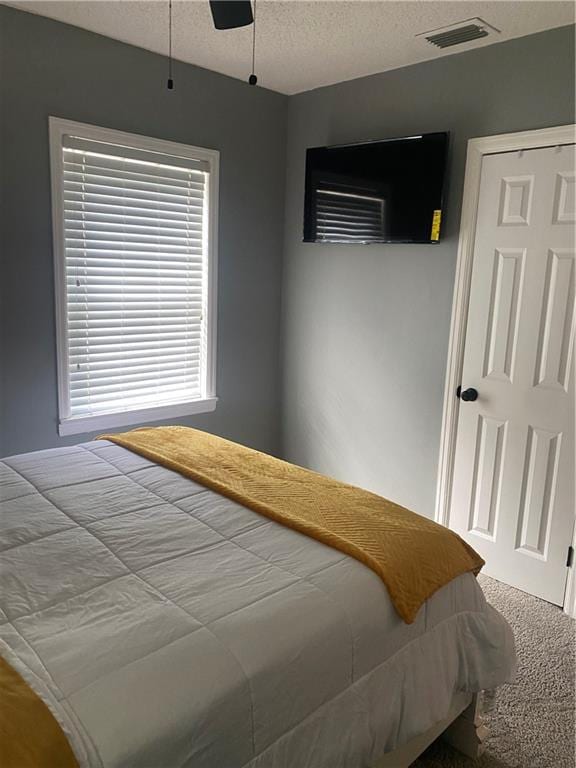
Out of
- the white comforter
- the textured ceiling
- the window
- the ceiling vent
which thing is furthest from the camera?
the window

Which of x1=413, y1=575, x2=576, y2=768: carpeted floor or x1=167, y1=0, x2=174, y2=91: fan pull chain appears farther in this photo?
x1=167, y1=0, x2=174, y2=91: fan pull chain

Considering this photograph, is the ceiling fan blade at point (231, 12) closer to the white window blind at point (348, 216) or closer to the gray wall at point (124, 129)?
the gray wall at point (124, 129)

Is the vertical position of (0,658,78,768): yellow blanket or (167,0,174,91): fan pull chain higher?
(167,0,174,91): fan pull chain

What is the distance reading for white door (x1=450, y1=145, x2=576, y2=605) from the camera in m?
2.72

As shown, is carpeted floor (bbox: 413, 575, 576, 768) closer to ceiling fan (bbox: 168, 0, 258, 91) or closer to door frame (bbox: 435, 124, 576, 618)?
door frame (bbox: 435, 124, 576, 618)

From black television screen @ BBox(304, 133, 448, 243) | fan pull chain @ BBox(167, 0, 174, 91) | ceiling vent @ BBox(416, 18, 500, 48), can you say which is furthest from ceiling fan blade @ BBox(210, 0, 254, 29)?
black television screen @ BBox(304, 133, 448, 243)

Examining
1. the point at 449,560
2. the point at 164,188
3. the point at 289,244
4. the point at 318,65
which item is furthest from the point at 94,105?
the point at 449,560

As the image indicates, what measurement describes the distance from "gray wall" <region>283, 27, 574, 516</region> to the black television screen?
Answer: 3.6 inches

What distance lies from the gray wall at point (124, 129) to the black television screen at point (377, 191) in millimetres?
367

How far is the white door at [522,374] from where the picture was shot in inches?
107

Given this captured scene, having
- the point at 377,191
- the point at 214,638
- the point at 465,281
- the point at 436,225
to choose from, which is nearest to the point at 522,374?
the point at 465,281

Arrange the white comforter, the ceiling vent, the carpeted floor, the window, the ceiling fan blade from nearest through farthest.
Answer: the white comforter → the ceiling fan blade → the carpeted floor → the ceiling vent → the window

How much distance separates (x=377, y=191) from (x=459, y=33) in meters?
0.83

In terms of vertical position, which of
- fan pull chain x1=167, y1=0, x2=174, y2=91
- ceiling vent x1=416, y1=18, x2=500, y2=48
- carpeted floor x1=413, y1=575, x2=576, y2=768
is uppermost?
ceiling vent x1=416, y1=18, x2=500, y2=48
